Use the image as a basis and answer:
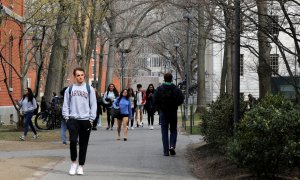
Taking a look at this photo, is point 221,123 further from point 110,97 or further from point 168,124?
point 110,97

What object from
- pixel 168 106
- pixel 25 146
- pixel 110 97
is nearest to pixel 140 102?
pixel 110 97

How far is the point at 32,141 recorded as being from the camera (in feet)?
60.5

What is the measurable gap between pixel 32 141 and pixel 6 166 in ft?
22.9

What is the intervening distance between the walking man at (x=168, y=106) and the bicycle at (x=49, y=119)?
37.1 feet

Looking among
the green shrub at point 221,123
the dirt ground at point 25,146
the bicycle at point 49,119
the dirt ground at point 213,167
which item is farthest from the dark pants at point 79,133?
the bicycle at point 49,119

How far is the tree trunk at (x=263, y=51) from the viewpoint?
11.4 m

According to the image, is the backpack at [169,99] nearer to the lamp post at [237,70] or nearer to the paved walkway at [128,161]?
the paved walkway at [128,161]

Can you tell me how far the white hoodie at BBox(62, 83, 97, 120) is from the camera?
34.0ft

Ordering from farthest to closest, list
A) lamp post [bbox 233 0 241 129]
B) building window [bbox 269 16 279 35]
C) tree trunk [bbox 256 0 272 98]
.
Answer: tree trunk [bbox 256 0 272 98] < building window [bbox 269 16 279 35] < lamp post [bbox 233 0 241 129]

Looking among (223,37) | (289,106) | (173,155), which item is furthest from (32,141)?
(289,106)

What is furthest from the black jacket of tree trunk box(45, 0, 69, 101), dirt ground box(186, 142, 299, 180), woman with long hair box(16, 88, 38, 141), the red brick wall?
the red brick wall

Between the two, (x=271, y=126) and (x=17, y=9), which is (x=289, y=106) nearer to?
(x=271, y=126)

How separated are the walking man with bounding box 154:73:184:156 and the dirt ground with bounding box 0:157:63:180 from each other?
2.32 meters

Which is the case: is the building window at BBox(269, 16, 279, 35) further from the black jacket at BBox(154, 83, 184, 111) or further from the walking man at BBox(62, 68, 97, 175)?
the walking man at BBox(62, 68, 97, 175)
